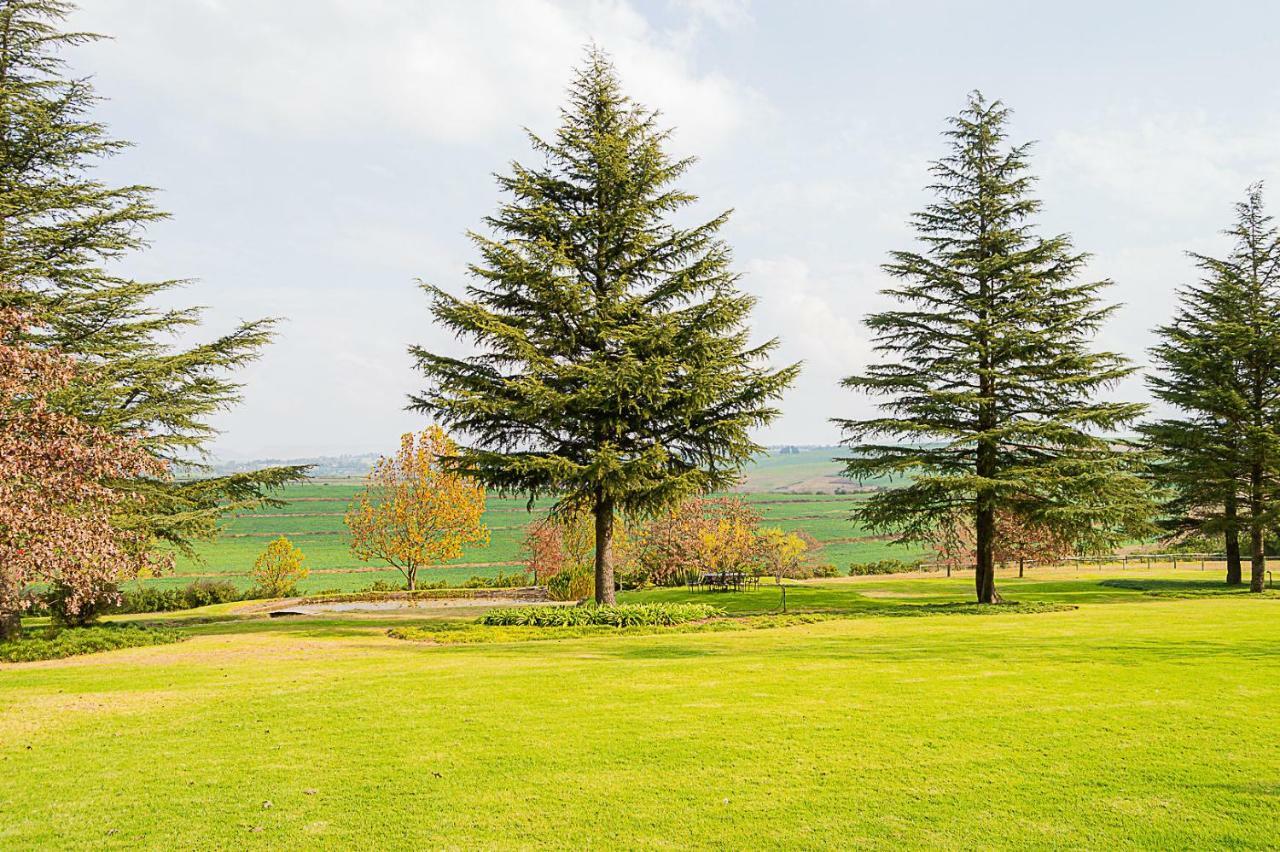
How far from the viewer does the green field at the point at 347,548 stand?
56.3 metres

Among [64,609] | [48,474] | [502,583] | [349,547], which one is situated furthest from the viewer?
[349,547]

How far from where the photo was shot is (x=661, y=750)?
24.6ft

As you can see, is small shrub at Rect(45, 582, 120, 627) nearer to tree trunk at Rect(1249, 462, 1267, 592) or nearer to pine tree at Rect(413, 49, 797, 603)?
pine tree at Rect(413, 49, 797, 603)

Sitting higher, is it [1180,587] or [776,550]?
[776,550]

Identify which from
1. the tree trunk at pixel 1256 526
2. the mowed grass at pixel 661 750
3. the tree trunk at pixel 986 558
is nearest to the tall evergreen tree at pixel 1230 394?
the tree trunk at pixel 1256 526

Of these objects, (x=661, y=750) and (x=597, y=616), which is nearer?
(x=661, y=750)

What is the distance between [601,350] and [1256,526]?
26.0 meters

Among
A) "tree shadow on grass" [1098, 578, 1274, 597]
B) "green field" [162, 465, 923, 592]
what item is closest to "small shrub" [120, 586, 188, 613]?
"green field" [162, 465, 923, 592]

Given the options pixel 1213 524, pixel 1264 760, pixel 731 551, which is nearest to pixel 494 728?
pixel 1264 760

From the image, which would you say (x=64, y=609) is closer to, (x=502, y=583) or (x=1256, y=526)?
(x=502, y=583)

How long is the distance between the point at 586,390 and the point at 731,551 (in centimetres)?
1961

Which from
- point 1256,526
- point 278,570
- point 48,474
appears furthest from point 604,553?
point 1256,526

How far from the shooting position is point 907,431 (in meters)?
23.8

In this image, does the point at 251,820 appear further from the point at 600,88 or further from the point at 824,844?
the point at 600,88
